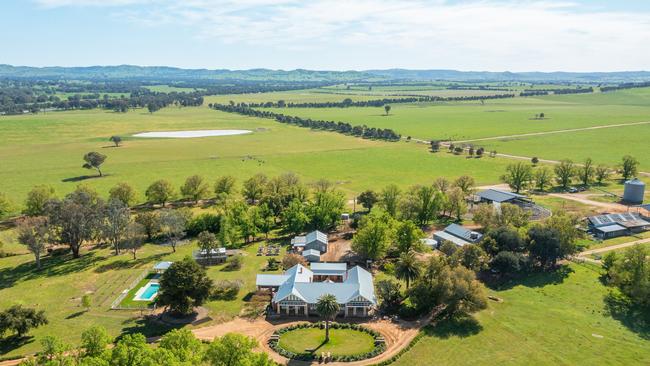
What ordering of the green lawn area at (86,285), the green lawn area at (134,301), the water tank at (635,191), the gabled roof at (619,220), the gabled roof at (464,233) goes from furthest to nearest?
1. the water tank at (635,191)
2. the gabled roof at (619,220)
3. the gabled roof at (464,233)
4. the green lawn area at (134,301)
5. the green lawn area at (86,285)

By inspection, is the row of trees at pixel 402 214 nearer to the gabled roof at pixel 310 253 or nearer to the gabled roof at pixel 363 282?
the gabled roof at pixel 310 253

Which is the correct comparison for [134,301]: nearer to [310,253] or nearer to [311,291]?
[311,291]

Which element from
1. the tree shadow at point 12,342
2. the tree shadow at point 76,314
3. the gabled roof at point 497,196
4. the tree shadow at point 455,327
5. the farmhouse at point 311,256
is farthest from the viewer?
the gabled roof at point 497,196

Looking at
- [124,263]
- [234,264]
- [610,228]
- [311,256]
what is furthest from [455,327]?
[124,263]

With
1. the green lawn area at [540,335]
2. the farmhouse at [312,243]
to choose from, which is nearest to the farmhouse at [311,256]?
the farmhouse at [312,243]

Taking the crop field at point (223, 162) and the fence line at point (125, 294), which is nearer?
the fence line at point (125, 294)

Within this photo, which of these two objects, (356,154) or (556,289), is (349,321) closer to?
(556,289)

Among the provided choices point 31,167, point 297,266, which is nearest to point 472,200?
point 297,266
